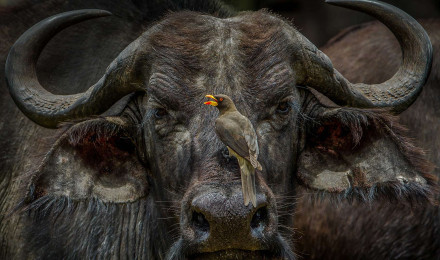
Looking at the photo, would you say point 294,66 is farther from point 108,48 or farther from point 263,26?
point 108,48

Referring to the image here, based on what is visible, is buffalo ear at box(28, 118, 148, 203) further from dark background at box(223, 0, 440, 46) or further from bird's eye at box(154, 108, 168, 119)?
dark background at box(223, 0, 440, 46)

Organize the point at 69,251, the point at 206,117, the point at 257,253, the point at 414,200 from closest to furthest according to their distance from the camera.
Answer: the point at 257,253
the point at 206,117
the point at 414,200
the point at 69,251

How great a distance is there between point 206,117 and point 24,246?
2.01 meters

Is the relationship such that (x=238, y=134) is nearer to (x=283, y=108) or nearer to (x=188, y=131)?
(x=188, y=131)

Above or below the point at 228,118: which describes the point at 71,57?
below

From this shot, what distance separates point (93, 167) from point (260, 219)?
151 centimetres

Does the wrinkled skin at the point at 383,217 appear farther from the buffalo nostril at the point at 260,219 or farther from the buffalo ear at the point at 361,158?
the buffalo nostril at the point at 260,219

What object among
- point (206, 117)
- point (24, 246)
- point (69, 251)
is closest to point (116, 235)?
point (69, 251)

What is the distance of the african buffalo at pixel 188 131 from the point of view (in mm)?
4602

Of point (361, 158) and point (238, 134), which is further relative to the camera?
point (361, 158)

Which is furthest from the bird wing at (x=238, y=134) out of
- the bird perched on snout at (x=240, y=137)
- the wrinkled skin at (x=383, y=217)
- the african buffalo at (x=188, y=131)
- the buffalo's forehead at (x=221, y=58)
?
the wrinkled skin at (x=383, y=217)

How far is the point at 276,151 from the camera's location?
464 cm

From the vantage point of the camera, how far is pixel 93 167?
497 centimetres

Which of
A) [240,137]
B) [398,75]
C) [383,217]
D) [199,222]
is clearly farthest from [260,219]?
[383,217]
